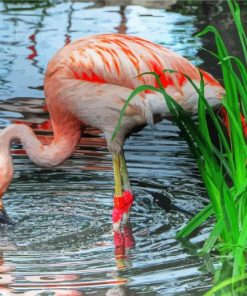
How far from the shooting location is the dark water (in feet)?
19.8

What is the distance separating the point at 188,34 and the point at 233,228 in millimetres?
7563

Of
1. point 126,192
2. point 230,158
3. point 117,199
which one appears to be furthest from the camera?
point 126,192

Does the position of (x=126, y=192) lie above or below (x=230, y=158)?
below

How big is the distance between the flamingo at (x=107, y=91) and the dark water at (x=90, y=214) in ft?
0.95

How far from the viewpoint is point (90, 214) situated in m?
7.55

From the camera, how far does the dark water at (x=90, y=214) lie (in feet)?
19.8

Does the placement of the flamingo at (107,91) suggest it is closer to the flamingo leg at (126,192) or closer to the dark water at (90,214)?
the flamingo leg at (126,192)

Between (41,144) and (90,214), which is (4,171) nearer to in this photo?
(41,144)

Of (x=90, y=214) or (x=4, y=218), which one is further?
(x=90, y=214)

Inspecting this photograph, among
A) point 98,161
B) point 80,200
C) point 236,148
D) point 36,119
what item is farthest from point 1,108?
point 236,148

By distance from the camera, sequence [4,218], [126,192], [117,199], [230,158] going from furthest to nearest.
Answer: [126,192]
[117,199]
[4,218]
[230,158]

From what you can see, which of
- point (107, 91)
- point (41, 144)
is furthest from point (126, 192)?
point (107, 91)

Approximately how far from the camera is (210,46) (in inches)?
517

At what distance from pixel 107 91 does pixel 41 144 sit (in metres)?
0.59
